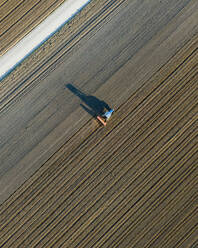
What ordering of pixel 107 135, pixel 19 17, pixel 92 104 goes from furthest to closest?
pixel 19 17 < pixel 92 104 < pixel 107 135

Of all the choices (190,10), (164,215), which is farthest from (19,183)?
(190,10)

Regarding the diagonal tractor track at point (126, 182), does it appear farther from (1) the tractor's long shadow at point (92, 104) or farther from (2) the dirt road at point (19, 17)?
(2) the dirt road at point (19, 17)

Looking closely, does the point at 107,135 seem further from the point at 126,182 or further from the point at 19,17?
the point at 19,17

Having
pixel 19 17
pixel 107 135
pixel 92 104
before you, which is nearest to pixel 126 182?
pixel 107 135

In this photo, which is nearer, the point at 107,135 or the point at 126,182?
the point at 126,182

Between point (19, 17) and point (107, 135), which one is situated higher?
point (19, 17)

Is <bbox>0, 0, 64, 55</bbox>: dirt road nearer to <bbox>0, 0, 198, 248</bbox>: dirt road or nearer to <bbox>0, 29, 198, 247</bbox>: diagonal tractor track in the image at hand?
<bbox>0, 0, 198, 248</bbox>: dirt road

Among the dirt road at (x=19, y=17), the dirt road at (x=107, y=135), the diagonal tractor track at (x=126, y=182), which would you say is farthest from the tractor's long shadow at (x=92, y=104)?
the dirt road at (x=19, y=17)
